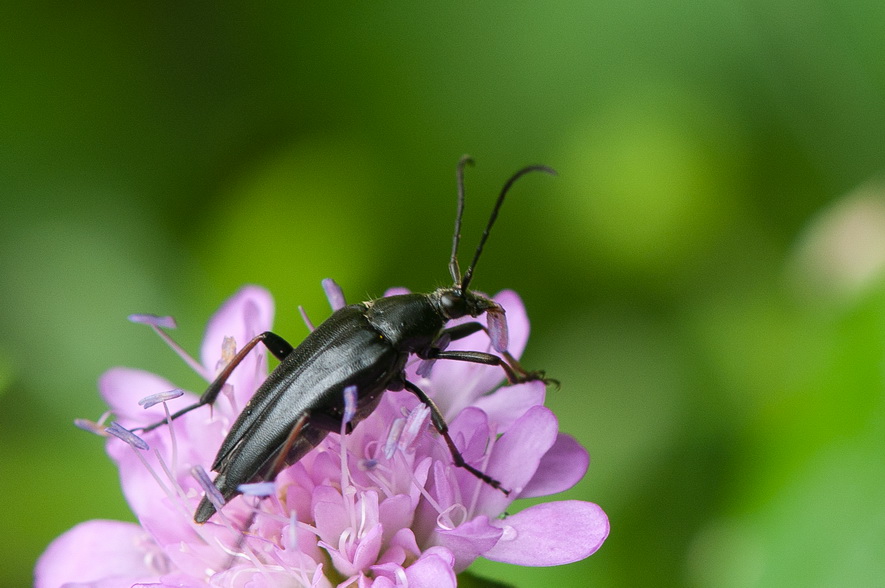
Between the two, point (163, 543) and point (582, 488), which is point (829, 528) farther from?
point (163, 543)

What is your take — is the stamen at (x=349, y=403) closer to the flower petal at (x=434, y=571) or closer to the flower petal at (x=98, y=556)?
the flower petal at (x=434, y=571)

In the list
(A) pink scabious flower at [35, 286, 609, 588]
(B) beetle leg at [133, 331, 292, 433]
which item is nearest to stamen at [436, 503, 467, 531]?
(A) pink scabious flower at [35, 286, 609, 588]

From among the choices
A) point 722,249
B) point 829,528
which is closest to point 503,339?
point 829,528

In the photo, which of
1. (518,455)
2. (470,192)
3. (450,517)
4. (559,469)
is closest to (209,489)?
(450,517)

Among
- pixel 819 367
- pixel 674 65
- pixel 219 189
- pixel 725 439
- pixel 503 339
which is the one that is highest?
pixel 674 65

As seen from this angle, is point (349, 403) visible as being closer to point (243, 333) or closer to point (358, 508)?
point (358, 508)

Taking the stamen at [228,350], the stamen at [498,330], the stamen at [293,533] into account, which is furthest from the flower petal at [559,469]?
the stamen at [228,350]
